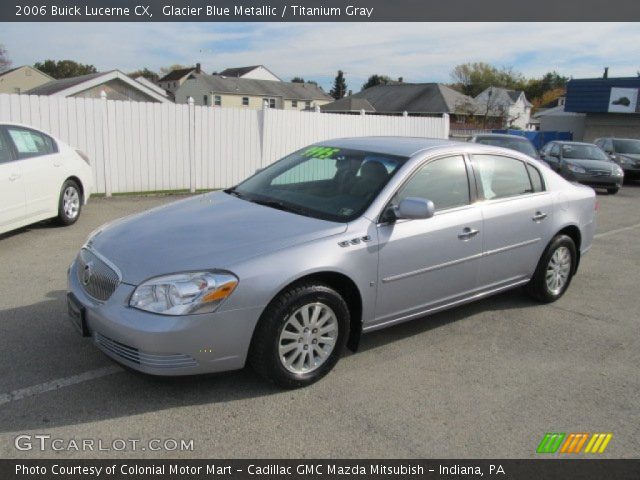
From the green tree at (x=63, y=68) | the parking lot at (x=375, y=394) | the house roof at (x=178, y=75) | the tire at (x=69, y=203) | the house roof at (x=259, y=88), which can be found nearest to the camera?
the parking lot at (x=375, y=394)

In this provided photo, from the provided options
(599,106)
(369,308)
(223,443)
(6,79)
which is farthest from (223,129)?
(6,79)

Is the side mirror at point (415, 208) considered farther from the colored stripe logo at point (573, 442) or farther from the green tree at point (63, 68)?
the green tree at point (63, 68)

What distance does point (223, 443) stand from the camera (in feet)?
10.2

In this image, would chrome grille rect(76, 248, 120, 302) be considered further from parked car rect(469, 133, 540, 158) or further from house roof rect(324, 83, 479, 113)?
house roof rect(324, 83, 479, 113)

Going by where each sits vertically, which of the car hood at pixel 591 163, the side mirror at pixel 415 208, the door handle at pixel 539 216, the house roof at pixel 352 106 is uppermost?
the house roof at pixel 352 106

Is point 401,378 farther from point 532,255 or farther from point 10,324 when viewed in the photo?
point 10,324

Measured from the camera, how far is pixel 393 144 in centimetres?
491

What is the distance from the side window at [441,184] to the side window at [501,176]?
240 mm

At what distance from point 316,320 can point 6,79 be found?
7213 cm

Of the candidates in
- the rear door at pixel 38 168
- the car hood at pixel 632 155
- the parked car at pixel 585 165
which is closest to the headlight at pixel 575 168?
the parked car at pixel 585 165

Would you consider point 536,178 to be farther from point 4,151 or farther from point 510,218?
point 4,151

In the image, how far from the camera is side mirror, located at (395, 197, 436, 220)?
13.0 feet

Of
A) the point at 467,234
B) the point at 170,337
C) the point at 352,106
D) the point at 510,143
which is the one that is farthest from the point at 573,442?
the point at 352,106

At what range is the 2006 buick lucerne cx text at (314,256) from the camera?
334 centimetres
